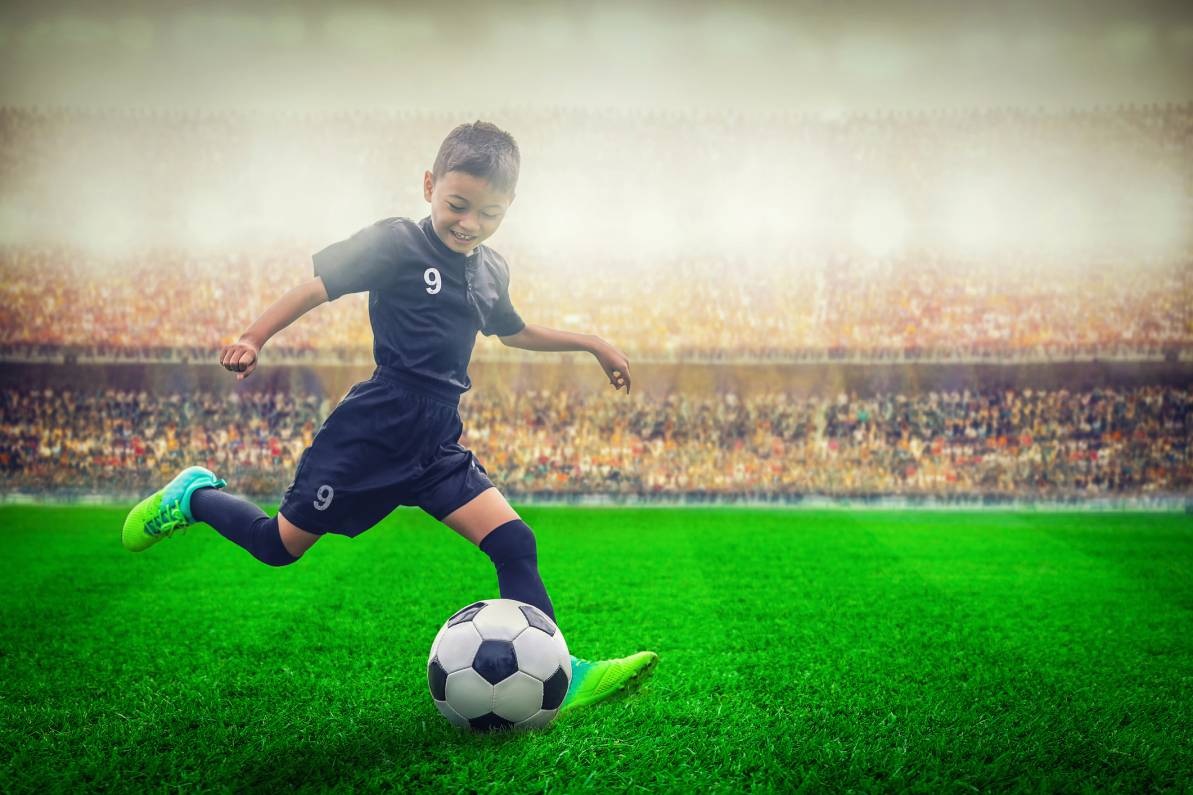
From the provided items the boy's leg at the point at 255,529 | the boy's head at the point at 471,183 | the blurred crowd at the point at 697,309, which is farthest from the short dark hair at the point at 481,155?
the blurred crowd at the point at 697,309

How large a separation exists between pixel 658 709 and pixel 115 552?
556cm

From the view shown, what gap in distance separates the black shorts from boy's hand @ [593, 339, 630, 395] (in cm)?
57

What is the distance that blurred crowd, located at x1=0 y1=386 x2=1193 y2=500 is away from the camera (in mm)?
11938

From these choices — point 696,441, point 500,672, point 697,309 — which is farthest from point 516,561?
point 697,309

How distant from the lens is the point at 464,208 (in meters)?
2.36

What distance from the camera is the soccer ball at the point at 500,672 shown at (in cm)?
230

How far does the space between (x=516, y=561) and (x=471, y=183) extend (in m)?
1.13

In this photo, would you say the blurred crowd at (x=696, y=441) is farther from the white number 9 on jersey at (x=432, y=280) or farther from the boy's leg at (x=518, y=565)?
the white number 9 on jersey at (x=432, y=280)

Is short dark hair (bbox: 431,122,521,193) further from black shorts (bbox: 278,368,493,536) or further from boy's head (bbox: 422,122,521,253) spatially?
black shorts (bbox: 278,368,493,536)

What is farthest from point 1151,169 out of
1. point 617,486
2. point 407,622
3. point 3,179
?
point 3,179

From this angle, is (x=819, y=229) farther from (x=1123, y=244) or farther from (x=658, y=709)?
(x=658, y=709)

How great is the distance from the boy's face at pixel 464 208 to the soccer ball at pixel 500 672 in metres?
1.12

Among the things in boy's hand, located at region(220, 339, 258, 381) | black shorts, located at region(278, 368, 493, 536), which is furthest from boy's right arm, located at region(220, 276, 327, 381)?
black shorts, located at region(278, 368, 493, 536)

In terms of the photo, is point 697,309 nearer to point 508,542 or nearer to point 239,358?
point 508,542
